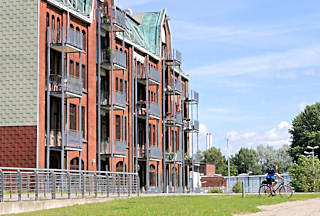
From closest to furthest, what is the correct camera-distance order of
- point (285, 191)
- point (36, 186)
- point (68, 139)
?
1. point (36, 186)
2. point (285, 191)
3. point (68, 139)

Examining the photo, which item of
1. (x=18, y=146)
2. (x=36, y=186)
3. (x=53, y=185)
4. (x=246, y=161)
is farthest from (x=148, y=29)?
(x=246, y=161)

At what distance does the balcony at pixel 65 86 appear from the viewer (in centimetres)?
3350

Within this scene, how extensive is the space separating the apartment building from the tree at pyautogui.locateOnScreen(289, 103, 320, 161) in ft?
118

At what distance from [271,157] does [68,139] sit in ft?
363

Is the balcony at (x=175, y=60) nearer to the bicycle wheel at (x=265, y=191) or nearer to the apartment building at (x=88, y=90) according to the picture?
the apartment building at (x=88, y=90)

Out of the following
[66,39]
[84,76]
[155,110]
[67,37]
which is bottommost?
[155,110]

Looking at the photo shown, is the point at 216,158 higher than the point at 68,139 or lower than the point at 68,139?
lower

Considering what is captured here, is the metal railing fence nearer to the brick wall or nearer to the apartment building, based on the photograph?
the apartment building

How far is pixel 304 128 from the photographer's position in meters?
89.6

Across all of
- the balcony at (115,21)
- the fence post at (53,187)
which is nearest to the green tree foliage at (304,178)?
the balcony at (115,21)

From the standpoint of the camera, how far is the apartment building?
3272cm

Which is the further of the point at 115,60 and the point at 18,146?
the point at 115,60

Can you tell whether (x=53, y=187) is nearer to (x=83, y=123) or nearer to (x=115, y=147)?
(x=83, y=123)

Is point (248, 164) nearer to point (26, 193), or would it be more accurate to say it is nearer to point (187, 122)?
point (187, 122)
